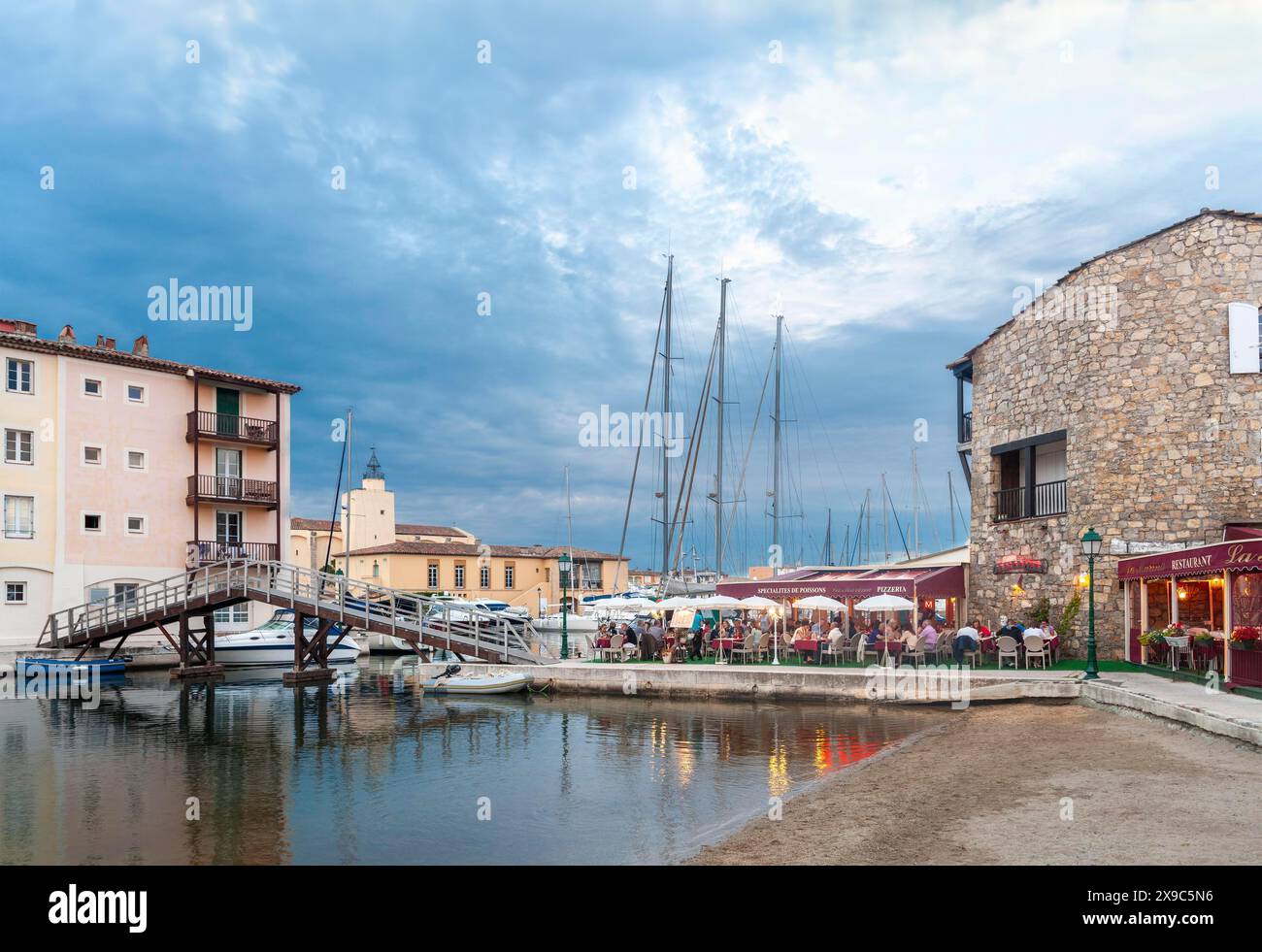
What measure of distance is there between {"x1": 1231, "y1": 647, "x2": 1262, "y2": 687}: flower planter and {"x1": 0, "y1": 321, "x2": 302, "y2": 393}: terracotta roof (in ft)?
125

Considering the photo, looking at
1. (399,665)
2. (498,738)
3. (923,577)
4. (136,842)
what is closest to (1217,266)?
(923,577)

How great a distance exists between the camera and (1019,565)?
2694 centimetres

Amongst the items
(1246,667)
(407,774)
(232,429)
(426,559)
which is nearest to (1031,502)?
(1246,667)

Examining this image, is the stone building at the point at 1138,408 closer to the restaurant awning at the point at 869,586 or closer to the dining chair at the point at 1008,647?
the restaurant awning at the point at 869,586

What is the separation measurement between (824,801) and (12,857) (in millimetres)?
10062

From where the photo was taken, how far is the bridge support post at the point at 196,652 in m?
34.9

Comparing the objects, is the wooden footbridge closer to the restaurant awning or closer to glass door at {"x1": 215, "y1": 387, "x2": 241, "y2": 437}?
the restaurant awning

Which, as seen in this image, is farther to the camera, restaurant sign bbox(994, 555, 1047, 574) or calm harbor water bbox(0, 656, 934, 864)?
restaurant sign bbox(994, 555, 1047, 574)

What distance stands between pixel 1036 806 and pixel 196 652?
32.7m

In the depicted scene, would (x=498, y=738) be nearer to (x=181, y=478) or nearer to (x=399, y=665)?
(x=399, y=665)

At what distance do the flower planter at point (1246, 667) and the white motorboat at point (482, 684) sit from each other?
17826 millimetres

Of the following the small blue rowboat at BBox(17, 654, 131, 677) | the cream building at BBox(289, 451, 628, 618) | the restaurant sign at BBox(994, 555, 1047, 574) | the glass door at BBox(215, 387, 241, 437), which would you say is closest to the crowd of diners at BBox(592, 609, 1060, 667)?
the restaurant sign at BBox(994, 555, 1047, 574)

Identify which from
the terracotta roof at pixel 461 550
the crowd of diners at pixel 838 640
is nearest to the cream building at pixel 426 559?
the terracotta roof at pixel 461 550

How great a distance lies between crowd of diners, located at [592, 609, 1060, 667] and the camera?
25062mm
